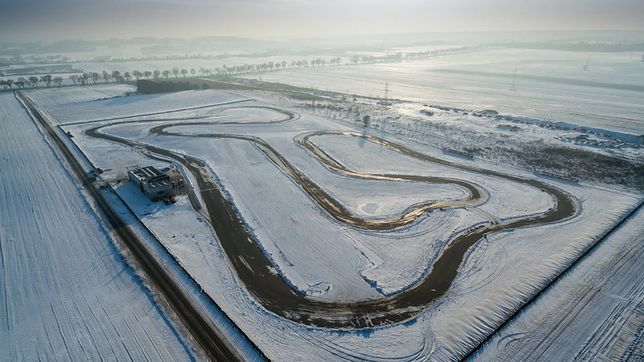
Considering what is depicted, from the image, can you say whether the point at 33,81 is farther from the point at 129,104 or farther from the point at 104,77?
the point at 129,104

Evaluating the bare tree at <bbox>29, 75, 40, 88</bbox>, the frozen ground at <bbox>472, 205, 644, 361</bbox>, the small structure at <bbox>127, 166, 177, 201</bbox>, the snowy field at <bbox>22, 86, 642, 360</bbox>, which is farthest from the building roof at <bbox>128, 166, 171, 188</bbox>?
the bare tree at <bbox>29, 75, 40, 88</bbox>

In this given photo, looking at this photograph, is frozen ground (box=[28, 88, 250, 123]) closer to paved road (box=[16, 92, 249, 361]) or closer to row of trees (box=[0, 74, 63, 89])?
row of trees (box=[0, 74, 63, 89])

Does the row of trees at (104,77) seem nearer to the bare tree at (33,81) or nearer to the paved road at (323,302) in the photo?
the bare tree at (33,81)

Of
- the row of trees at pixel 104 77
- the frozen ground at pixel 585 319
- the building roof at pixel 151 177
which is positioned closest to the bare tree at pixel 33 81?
the row of trees at pixel 104 77

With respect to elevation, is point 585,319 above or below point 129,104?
below

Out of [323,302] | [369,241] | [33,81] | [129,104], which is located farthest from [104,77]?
[323,302]

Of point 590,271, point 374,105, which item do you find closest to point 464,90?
point 374,105

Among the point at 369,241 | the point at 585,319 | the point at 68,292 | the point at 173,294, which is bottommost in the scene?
the point at 585,319
